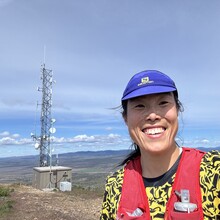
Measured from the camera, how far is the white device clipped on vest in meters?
1.75

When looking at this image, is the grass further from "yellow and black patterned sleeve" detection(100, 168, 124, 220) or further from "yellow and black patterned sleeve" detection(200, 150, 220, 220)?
"yellow and black patterned sleeve" detection(200, 150, 220, 220)

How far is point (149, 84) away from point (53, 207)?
13.1 meters

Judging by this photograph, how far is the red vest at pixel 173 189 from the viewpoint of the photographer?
1.79 meters

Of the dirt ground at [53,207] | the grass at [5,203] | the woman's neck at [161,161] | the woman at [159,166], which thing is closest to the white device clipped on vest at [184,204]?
the woman at [159,166]

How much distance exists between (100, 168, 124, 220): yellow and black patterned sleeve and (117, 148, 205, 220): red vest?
0.05 meters

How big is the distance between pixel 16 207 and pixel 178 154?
13081mm

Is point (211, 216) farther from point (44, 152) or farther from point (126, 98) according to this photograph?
point (44, 152)

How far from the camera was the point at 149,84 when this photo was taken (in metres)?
1.96

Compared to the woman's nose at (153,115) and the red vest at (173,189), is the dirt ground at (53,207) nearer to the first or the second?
the red vest at (173,189)

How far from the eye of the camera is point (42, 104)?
24.7 meters

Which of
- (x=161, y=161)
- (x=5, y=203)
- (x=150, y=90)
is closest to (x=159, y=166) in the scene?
(x=161, y=161)

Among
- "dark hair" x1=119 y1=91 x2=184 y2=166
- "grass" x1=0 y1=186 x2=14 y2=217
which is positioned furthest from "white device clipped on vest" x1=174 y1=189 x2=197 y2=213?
"grass" x1=0 y1=186 x2=14 y2=217

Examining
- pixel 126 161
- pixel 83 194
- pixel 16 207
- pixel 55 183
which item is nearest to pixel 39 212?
pixel 16 207

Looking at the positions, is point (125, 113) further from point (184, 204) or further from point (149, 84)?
point (184, 204)
